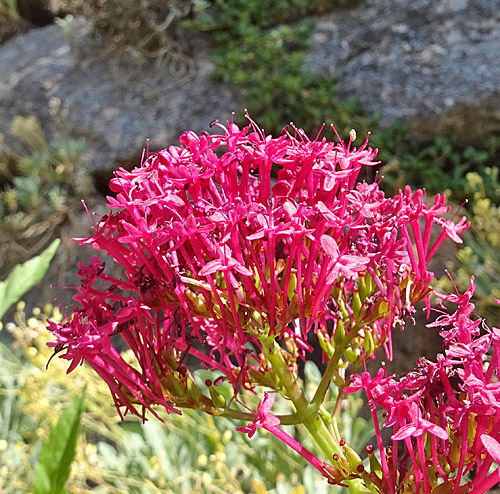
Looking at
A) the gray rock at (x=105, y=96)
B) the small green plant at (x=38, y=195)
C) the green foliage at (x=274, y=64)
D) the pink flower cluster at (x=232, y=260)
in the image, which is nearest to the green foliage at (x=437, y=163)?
the green foliage at (x=274, y=64)

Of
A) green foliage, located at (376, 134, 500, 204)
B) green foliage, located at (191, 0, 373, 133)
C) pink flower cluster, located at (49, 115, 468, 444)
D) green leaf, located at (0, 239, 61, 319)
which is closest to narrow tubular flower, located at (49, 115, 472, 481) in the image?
pink flower cluster, located at (49, 115, 468, 444)

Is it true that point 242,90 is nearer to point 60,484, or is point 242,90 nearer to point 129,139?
point 129,139

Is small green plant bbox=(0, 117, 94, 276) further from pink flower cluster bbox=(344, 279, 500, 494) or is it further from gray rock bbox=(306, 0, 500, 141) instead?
pink flower cluster bbox=(344, 279, 500, 494)

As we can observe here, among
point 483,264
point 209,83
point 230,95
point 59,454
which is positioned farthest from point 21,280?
point 209,83

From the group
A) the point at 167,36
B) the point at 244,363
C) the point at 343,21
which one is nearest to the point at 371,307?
the point at 244,363

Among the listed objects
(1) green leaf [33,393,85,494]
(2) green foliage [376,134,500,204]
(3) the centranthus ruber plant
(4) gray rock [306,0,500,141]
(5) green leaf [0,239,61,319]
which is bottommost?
(2) green foliage [376,134,500,204]

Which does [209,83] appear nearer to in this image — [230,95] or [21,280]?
[230,95]
